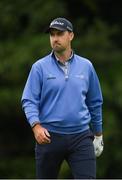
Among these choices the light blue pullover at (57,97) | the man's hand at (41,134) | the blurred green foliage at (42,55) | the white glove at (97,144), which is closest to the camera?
the man's hand at (41,134)

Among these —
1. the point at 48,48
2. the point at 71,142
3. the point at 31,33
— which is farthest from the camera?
the point at 31,33

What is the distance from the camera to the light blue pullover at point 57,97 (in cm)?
650

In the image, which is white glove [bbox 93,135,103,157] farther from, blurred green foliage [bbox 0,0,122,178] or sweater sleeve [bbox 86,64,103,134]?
blurred green foliage [bbox 0,0,122,178]

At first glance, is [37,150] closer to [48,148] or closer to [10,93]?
[48,148]

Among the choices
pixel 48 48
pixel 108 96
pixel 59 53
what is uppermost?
pixel 59 53

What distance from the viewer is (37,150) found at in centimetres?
662

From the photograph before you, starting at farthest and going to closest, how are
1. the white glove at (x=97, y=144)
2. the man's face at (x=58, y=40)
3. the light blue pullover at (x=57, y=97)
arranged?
the white glove at (x=97, y=144) → the man's face at (x=58, y=40) → the light blue pullover at (x=57, y=97)

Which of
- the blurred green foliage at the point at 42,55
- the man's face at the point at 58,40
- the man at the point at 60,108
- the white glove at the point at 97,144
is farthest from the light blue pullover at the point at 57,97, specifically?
the blurred green foliage at the point at 42,55

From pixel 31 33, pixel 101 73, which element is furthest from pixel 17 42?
pixel 101 73

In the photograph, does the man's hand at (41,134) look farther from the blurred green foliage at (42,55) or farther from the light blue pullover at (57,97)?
the blurred green foliage at (42,55)

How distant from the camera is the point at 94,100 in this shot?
6.86m

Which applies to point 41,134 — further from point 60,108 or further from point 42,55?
point 42,55

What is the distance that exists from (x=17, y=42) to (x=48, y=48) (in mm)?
Result: 869

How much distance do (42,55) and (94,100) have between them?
643cm
